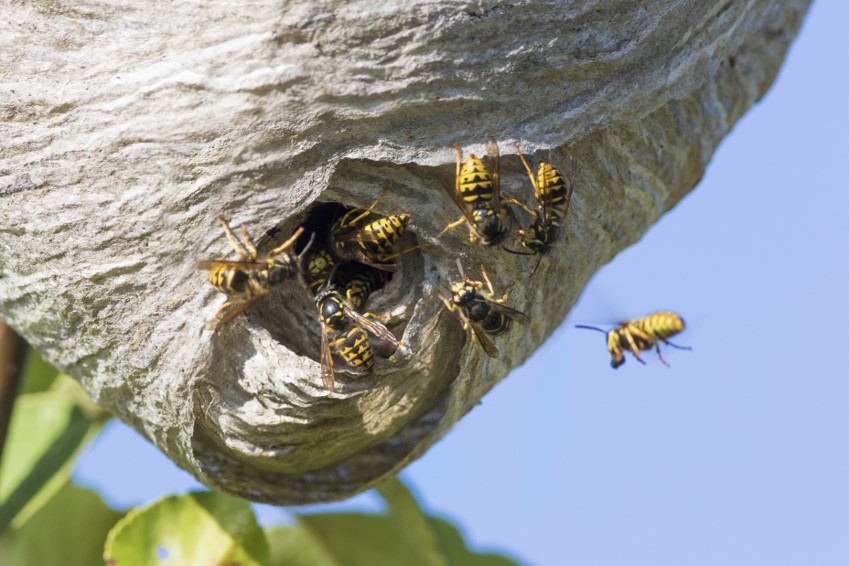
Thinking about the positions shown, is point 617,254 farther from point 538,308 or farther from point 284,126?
point 284,126

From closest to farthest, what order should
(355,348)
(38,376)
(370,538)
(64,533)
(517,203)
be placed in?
(355,348), (517,203), (64,533), (370,538), (38,376)

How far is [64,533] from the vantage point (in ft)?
12.3

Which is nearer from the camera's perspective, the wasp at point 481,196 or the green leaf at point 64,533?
the wasp at point 481,196

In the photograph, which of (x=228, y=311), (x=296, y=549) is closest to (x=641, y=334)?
(x=296, y=549)

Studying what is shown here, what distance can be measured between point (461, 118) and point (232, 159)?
57cm

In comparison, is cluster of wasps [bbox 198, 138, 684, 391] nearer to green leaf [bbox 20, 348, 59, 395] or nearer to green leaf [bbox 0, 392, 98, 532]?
green leaf [bbox 0, 392, 98, 532]

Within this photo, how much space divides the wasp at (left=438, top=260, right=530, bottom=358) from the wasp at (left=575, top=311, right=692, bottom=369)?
2.72ft

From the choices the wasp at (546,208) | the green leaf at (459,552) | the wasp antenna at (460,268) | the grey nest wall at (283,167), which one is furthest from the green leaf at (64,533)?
the wasp at (546,208)

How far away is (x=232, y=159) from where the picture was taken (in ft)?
9.39

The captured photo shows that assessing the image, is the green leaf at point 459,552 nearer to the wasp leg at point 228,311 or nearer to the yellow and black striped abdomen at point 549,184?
the wasp leg at point 228,311

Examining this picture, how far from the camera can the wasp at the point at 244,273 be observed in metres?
2.94

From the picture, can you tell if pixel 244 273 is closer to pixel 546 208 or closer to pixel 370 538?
pixel 546 208

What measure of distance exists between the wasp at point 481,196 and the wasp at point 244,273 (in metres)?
0.42

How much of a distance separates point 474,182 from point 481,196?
42 millimetres
